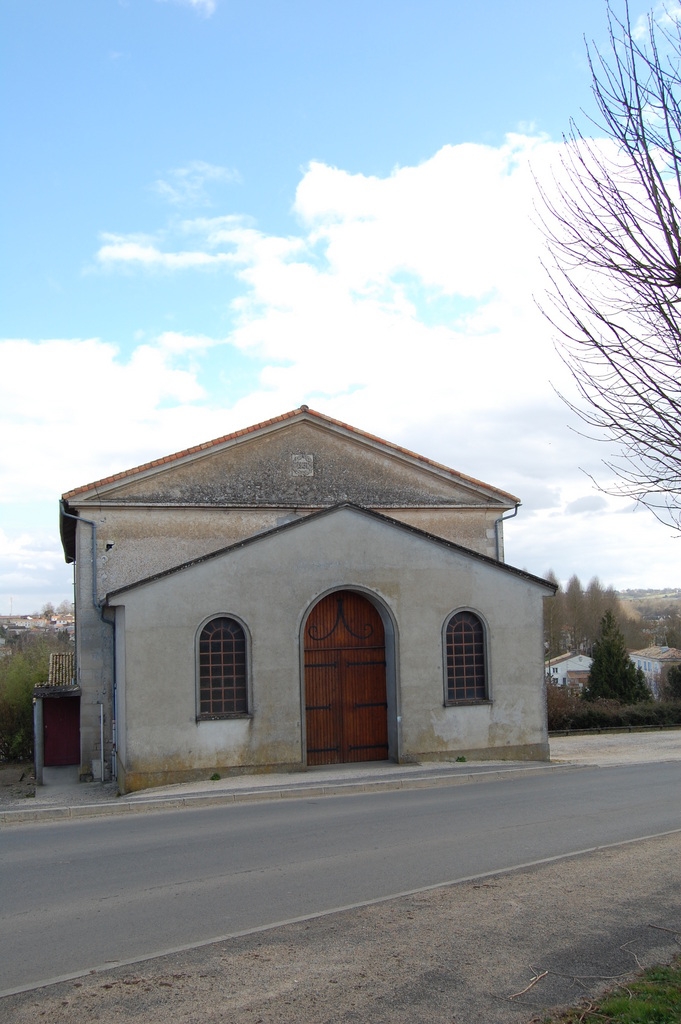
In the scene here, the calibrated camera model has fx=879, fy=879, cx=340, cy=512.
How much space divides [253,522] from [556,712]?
1543 cm

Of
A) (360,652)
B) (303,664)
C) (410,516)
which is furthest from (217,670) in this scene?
(410,516)

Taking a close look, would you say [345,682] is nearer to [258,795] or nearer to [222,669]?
[222,669]

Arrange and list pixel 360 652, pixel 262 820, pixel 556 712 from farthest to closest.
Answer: pixel 556 712 < pixel 360 652 < pixel 262 820

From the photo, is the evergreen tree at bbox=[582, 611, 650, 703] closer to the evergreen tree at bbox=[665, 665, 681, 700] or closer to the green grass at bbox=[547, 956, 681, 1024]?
the evergreen tree at bbox=[665, 665, 681, 700]

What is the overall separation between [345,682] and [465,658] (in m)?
2.54

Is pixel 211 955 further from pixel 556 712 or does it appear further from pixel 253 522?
pixel 556 712

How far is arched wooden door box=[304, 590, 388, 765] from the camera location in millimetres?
17234

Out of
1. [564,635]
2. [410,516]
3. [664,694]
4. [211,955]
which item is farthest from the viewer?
[564,635]

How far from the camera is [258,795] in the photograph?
13883mm

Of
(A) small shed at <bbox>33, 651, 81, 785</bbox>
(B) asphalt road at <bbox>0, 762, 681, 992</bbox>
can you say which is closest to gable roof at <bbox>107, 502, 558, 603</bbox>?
(B) asphalt road at <bbox>0, 762, 681, 992</bbox>

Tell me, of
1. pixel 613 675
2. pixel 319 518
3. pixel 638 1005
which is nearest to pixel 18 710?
pixel 319 518

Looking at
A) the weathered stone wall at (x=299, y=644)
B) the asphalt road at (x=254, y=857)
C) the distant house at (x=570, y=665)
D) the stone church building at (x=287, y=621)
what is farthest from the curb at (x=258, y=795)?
the distant house at (x=570, y=665)

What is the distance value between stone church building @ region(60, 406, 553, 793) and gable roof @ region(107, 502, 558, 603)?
0.04m

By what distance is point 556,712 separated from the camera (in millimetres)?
30297
